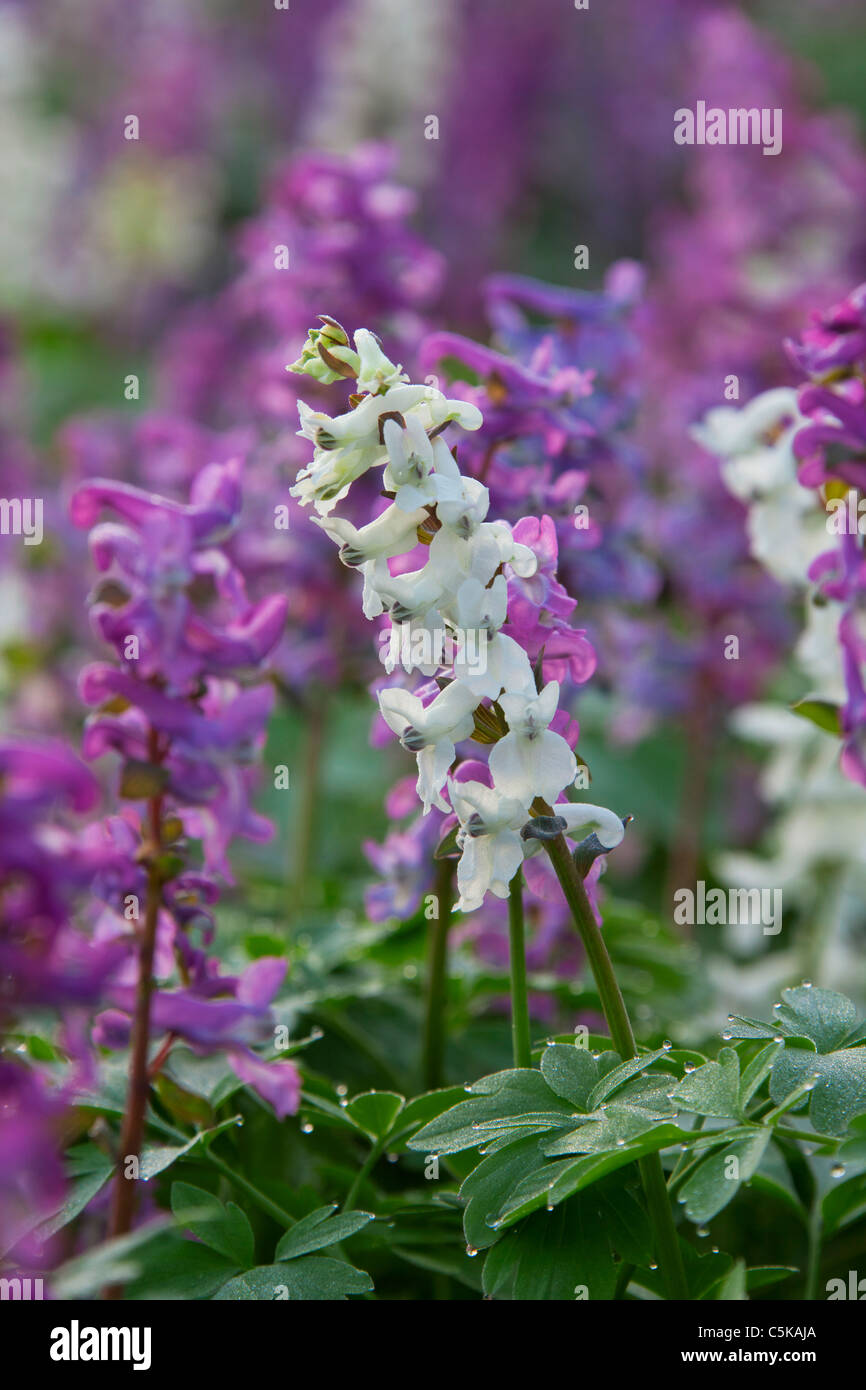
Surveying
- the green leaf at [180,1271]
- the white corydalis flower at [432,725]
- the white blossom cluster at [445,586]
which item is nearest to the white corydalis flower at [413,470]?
the white blossom cluster at [445,586]

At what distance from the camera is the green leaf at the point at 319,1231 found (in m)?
0.96

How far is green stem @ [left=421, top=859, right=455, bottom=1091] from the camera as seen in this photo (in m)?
1.26

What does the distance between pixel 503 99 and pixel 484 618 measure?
479cm

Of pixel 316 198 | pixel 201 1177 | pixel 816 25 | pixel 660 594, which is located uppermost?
pixel 816 25

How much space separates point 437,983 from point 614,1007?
345 millimetres

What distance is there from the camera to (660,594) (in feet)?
6.98

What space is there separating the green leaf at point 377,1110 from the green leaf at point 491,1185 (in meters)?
0.14

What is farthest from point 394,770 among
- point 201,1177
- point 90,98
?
point 90,98

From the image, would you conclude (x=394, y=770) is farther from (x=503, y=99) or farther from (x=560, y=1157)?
(x=503, y=99)

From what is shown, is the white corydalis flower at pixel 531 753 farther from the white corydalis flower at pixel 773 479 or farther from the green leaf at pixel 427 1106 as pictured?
the white corydalis flower at pixel 773 479

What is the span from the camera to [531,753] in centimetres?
92

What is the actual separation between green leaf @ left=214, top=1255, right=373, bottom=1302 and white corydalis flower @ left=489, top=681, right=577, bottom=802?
0.34m

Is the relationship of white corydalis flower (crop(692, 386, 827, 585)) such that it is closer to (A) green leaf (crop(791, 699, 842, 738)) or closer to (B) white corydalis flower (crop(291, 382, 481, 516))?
(A) green leaf (crop(791, 699, 842, 738))

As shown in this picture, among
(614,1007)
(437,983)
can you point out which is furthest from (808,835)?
(614,1007)
